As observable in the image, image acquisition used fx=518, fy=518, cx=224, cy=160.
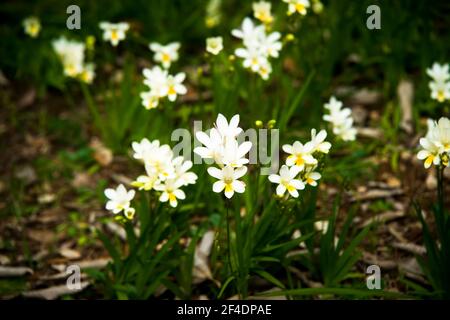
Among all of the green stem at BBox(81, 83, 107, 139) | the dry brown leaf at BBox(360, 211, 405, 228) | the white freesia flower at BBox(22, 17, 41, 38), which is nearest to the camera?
the dry brown leaf at BBox(360, 211, 405, 228)

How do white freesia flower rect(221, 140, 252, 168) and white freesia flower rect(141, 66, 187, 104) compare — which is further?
white freesia flower rect(141, 66, 187, 104)

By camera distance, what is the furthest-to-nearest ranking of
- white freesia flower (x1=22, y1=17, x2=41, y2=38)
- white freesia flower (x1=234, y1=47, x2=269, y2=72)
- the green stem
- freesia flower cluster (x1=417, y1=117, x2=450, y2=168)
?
white freesia flower (x1=22, y1=17, x2=41, y2=38) → the green stem → white freesia flower (x1=234, y1=47, x2=269, y2=72) → freesia flower cluster (x1=417, y1=117, x2=450, y2=168)

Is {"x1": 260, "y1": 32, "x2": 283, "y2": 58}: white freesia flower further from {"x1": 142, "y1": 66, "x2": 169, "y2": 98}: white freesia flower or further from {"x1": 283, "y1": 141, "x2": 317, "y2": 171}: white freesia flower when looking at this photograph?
{"x1": 283, "y1": 141, "x2": 317, "y2": 171}: white freesia flower

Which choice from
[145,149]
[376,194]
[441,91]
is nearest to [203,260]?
[145,149]

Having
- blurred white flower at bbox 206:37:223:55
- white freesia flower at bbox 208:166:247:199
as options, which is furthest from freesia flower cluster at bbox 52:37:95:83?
white freesia flower at bbox 208:166:247:199
